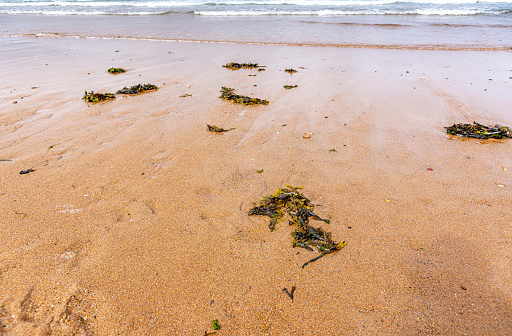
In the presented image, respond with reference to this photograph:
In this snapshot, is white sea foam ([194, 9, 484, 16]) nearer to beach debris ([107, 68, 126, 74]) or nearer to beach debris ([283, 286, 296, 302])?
beach debris ([107, 68, 126, 74])

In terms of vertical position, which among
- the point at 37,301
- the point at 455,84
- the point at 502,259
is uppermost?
the point at 455,84

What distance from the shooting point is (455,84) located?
627cm

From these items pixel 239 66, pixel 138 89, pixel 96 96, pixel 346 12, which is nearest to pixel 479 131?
pixel 239 66

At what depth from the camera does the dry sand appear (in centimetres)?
196

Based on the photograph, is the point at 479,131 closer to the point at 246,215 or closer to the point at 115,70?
the point at 246,215

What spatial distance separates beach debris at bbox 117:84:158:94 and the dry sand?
1.22 feet

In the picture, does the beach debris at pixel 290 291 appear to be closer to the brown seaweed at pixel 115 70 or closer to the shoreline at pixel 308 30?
the brown seaweed at pixel 115 70

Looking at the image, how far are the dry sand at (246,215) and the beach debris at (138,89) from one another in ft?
1.22

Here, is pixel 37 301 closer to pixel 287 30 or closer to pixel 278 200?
pixel 278 200

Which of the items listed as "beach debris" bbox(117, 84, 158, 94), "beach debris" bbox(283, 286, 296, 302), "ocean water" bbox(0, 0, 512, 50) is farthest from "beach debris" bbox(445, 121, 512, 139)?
"ocean water" bbox(0, 0, 512, 50)

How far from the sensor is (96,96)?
548cm

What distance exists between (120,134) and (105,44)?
28.4 ft

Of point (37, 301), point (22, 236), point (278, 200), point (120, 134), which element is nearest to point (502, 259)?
point (278, 200)

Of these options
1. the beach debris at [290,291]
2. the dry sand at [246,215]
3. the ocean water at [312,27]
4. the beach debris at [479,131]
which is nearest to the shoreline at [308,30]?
the ocean water at [312,27]
